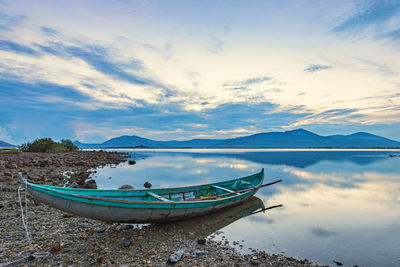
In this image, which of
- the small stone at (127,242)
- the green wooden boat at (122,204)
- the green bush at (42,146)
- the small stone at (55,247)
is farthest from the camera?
the green bush at (42,146)

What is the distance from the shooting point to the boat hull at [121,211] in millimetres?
6789

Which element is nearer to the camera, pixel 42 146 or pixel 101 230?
pixel 101 230

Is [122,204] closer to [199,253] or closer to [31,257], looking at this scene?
[31,257]

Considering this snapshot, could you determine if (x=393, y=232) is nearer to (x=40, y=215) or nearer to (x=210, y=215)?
(x=210, y=215)

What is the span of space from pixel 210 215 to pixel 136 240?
14.0 ft

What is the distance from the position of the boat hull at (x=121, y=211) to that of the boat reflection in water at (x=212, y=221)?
428 millimetres

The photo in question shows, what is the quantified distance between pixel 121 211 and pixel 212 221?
473 cm

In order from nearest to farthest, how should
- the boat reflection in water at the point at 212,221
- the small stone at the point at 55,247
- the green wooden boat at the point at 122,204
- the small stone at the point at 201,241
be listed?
the small stone at the point at 55,247 → the green wooden boat at the point at 122,204 → the small stone at the point at 201,241 → the boat reflection in water at the point at 212,221

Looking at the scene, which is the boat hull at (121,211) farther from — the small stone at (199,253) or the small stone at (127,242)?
the small stone at (199,253)

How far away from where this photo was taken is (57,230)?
809cm

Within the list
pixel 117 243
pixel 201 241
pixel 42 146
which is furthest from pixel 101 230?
pixel 42 146

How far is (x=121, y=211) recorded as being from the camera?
23.9 feet

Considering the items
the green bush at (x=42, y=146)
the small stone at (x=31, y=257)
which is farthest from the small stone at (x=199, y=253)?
the green bush at (x=42, y=146)

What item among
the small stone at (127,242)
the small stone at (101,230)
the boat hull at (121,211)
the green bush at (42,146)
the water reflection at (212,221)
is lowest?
the water reflection at (212,221)
